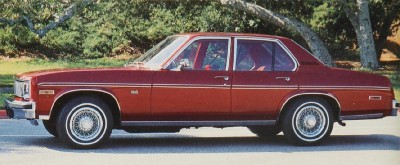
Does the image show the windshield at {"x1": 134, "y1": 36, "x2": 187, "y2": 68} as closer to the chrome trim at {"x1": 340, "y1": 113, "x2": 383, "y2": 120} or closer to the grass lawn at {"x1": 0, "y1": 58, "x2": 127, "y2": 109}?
the chrome trim at {"x1": 340, "y1": 113, "x2": 383, "y2": 120}

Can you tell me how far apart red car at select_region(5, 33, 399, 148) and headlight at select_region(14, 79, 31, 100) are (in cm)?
1

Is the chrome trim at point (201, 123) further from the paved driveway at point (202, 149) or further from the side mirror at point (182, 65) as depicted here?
the side mirror at point (182, 65)

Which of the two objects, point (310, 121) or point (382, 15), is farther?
point (382, 15)

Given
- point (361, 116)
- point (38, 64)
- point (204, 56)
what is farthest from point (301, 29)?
point (204, 56)

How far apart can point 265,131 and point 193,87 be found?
1893 mm

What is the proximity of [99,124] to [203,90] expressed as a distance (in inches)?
53.6

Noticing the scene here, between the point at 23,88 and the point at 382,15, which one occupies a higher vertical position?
the point at 382,15

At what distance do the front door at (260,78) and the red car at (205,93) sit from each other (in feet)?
0.04

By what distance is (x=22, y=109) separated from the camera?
9.04 m

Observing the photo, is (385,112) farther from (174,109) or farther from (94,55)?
(94,55)

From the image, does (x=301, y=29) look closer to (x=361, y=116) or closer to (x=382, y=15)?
(x=382, y=15)

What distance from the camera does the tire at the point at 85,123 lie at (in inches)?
360

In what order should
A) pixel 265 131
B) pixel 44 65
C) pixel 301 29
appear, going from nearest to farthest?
pixel 265 131, pixel 44 65, pixel 301 29

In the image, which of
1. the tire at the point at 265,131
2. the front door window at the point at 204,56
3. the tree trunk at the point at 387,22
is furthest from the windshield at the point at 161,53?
the tree trunk at the point at 387,22
